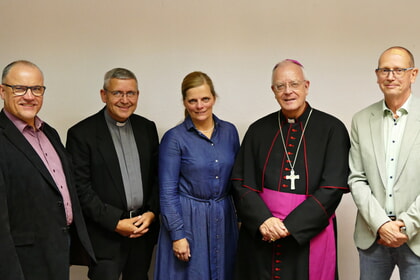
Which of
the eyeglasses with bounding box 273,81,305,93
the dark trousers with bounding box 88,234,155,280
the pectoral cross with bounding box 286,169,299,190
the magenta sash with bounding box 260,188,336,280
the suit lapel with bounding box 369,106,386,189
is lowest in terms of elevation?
the dark trousers with bounding box 88,234,155,280

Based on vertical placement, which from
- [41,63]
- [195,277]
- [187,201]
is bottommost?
[195,277]

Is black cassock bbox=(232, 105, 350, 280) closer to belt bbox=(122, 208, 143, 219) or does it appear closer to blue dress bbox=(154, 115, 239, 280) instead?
blue dress bbox=(154, 115, 239, 280)

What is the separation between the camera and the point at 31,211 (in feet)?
7.07

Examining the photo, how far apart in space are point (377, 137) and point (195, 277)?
1329 millimetres

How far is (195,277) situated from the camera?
266 cm

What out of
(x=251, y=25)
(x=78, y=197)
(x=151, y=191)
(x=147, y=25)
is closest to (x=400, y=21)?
(x=251, y=25)

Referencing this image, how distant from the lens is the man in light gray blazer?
223 centimetres

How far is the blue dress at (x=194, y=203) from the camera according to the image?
2658mm

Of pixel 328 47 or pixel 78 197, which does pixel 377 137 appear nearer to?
pixel 328 47

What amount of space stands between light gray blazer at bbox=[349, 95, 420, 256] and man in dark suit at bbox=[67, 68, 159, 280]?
1.27 meters

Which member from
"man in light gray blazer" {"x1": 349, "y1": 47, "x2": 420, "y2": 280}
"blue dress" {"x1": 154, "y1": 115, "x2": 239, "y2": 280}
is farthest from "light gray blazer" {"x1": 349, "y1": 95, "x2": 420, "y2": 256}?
"blue dress" {"x1": 154, "y1": 115, "x2": 239, "y2": 280}

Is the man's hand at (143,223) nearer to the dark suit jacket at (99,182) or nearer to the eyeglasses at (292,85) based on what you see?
the dark suit jacket at (99,182)

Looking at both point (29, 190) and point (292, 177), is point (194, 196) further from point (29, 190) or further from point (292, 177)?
point (29, 190)

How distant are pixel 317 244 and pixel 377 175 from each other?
512 millimetres
